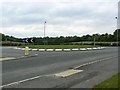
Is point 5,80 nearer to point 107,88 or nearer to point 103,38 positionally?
point 107,88

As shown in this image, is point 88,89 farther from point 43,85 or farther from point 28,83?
point 28,83

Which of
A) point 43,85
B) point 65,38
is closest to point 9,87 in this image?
point 43,85

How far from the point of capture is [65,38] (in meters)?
103

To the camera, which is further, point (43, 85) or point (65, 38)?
point (65, 38)

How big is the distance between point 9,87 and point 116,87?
3.50m

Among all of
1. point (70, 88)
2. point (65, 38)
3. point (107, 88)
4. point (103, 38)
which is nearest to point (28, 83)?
point (70, 88)

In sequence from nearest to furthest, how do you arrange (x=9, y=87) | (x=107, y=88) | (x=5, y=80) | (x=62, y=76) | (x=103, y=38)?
(x=107, y=88)
(x=9, y=87)
(x=5, y=80)
(x=62, y=76)
(x=103, y=38)

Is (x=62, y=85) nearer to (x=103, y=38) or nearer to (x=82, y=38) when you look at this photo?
(x=103, y=38)

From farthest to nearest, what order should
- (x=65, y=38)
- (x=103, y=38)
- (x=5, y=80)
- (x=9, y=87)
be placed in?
(x=65, y=38) → (x=103, y=38) → (x=5, y=80) → (x=9, y=87)

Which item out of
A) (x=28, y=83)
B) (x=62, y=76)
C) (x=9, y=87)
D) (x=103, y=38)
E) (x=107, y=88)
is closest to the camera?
(x=107, y=88)

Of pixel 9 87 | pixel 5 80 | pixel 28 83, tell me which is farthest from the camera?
pixel 5 80

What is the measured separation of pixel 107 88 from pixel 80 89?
0.85 m

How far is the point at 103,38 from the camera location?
92250mm

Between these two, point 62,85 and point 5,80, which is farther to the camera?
point 5,80
